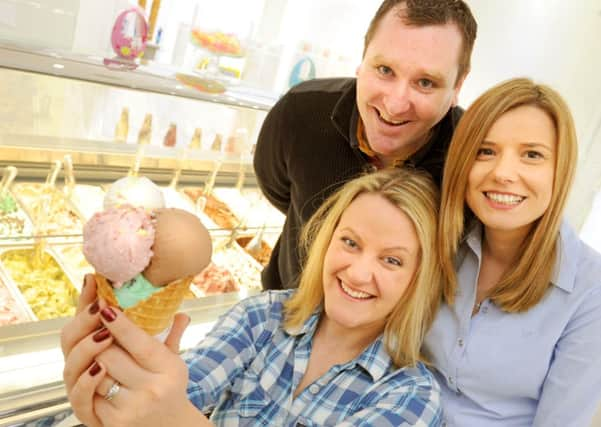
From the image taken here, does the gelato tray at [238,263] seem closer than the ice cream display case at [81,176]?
No

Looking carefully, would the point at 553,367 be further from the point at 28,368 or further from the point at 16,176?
the point at 16,176

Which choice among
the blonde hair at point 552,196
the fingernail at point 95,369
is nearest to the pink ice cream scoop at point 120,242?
the fingernail at point 95,369

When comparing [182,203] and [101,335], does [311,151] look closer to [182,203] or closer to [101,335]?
[182,203]

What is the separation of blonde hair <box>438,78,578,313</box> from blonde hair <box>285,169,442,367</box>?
2.3 inches

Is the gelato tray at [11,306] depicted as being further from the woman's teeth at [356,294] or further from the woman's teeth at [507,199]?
the woman's teeth at [507,199]

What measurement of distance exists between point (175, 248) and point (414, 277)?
85 centimetres

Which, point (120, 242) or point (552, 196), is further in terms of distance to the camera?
point (552, 196)

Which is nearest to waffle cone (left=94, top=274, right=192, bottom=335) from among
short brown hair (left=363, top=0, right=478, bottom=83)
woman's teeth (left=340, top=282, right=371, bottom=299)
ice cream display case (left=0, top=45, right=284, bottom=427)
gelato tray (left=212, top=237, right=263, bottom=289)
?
woman's teeth (left=340, top=282, right=371, bottom=299)

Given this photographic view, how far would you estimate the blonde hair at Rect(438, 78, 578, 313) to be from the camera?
1566 millimetres

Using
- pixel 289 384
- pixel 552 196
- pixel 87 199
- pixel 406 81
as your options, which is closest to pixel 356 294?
pixel 289 384

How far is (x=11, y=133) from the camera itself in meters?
2.19

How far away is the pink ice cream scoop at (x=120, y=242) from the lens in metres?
1.00

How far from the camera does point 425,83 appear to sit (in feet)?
6.06

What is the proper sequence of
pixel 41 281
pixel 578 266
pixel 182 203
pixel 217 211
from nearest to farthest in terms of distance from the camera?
pixel 578 266 < pixel 41 281 < pixel 182 203 < pixel 217 211
